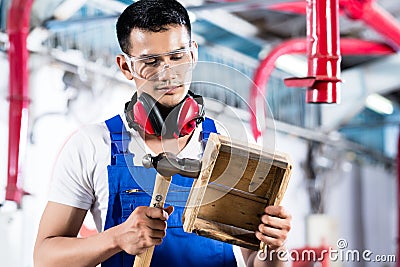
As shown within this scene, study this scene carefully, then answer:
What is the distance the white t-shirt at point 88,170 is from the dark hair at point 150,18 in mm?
242

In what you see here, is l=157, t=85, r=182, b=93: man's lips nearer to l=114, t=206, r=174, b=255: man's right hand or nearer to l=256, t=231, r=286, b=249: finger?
l=114, t=206, r=174, b=255: man's right hand

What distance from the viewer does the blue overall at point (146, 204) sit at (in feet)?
6.04

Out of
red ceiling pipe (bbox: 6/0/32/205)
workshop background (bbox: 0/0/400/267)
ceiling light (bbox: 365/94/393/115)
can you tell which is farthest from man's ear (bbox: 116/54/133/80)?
ceiling light (bbox: 365/94/393/115)

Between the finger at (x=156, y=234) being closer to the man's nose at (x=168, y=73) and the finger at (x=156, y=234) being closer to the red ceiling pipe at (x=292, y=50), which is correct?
the man's nose at (x=168, y=73)

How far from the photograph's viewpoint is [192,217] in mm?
1642

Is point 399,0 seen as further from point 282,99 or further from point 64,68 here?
point 64,68

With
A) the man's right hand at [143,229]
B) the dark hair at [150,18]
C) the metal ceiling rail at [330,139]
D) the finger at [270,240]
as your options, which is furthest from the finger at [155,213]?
the metal ceiling rail at [330,139]

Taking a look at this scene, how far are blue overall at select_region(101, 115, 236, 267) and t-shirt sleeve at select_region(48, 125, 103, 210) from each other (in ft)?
0.20

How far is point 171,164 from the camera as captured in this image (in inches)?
62.3

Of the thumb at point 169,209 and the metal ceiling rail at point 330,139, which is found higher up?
the metal ceiling rail at point 330,139

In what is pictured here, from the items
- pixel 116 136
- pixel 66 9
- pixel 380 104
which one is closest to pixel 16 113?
pixel 66 9

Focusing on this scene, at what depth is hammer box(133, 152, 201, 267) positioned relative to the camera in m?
1.58

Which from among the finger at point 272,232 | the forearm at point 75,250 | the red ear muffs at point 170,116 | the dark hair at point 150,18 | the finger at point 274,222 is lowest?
the forearm at point 75,250

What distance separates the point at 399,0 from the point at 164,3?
3.83 metres
